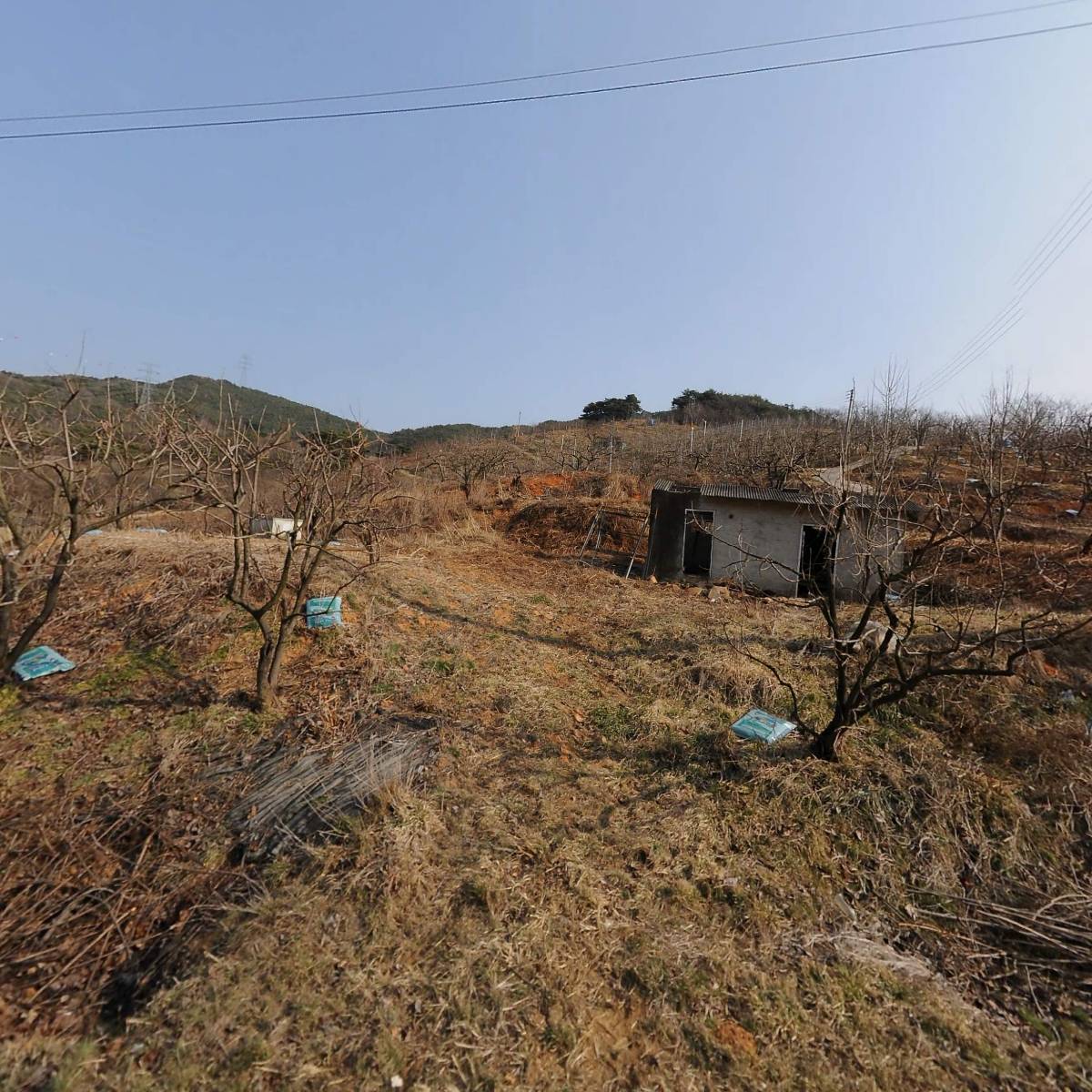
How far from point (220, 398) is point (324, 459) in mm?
1099

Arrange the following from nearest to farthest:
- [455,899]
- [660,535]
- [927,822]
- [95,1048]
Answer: [95,1048] < [455,899] < [927,822] < [660,535]

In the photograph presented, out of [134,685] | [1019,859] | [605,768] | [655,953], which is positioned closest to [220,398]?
[134,685]

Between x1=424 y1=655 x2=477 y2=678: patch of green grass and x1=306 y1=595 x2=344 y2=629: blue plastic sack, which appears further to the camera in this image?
x1=306 y1=595 x2=344 y2=629: blue plastic sack

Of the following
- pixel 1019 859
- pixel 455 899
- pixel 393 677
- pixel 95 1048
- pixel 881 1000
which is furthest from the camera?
pixel 393 677

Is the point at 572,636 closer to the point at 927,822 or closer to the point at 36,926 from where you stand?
the point at 927,822

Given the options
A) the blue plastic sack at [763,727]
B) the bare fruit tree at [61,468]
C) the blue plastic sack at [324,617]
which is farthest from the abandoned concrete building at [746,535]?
the bare fruit tree at [61,468]

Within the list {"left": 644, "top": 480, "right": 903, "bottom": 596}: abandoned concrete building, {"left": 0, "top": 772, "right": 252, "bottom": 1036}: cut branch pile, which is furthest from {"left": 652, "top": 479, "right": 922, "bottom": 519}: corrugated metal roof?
{"left": 0, "top": 772, "right": 252, "bottom": 1036}: cut branch pile

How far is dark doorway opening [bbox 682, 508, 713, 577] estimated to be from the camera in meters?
10.8

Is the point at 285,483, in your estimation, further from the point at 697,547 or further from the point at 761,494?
the point at 697,547

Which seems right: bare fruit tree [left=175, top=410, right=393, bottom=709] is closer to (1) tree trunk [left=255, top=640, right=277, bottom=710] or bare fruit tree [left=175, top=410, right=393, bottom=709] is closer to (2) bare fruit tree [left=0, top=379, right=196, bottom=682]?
(1) tree trunk [left=255, top=640, right=277, bottom=710]

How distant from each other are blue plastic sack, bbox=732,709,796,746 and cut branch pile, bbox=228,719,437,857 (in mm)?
2701

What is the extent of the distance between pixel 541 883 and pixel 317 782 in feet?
5.67

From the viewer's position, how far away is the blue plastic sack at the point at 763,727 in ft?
14.8

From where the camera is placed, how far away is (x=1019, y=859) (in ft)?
11.5
